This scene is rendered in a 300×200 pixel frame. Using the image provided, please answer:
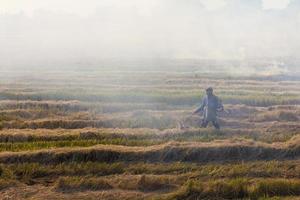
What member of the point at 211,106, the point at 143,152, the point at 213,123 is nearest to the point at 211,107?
the point at 211,106

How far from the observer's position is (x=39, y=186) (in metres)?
11.5

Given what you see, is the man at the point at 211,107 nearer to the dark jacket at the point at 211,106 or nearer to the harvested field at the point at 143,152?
the dark jacket at the point at 211,106

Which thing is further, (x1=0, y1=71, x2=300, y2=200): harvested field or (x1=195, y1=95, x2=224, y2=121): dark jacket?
(x1=195, y1=95, x2=224, y2=121): dark jacket

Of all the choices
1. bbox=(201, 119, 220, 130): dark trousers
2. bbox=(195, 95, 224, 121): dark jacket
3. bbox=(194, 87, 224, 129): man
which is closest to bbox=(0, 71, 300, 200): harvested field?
bbox=(201, 119, 220, 130): dark trousers

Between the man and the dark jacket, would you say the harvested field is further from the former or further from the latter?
the dark jacket

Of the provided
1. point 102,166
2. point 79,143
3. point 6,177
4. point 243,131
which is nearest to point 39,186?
point 6,177

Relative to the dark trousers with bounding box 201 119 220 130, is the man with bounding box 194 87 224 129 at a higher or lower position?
higher

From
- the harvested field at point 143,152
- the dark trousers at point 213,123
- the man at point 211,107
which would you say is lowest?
the harvested field at point 143,152

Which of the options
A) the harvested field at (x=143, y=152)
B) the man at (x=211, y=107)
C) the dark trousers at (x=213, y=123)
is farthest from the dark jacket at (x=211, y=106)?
the harvested field at (x=143, y=152)

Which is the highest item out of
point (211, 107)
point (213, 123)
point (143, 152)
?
point (211, 107)

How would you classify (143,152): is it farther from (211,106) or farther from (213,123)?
(213,123)

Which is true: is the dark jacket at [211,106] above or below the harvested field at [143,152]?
above

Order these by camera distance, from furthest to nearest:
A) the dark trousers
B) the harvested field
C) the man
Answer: the dark trousers → the man → the harvested field

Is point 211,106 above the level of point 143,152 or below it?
above
